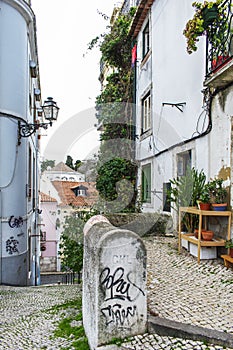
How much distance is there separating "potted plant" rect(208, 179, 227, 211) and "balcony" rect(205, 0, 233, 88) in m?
1.76

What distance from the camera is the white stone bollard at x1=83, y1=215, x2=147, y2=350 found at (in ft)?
10.3

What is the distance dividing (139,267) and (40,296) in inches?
151

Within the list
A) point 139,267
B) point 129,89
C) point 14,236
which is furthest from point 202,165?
point 129,89

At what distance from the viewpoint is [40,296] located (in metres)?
6.34

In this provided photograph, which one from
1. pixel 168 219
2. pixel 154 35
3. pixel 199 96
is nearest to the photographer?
pixel 199 96

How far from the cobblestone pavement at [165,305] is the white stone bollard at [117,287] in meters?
0.20

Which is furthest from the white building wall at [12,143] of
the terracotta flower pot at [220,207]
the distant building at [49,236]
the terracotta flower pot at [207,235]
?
the distant building at [49,236]

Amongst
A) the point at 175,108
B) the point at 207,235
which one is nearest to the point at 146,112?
the point at 175,108

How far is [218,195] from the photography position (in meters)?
5.63

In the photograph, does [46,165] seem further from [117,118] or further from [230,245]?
[230,245]

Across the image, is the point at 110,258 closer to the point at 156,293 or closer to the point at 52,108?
the point at 156,293

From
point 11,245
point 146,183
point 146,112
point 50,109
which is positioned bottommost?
point 11,245

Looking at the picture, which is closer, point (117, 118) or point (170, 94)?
point (170, 94)

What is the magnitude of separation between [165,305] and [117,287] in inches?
34.6
